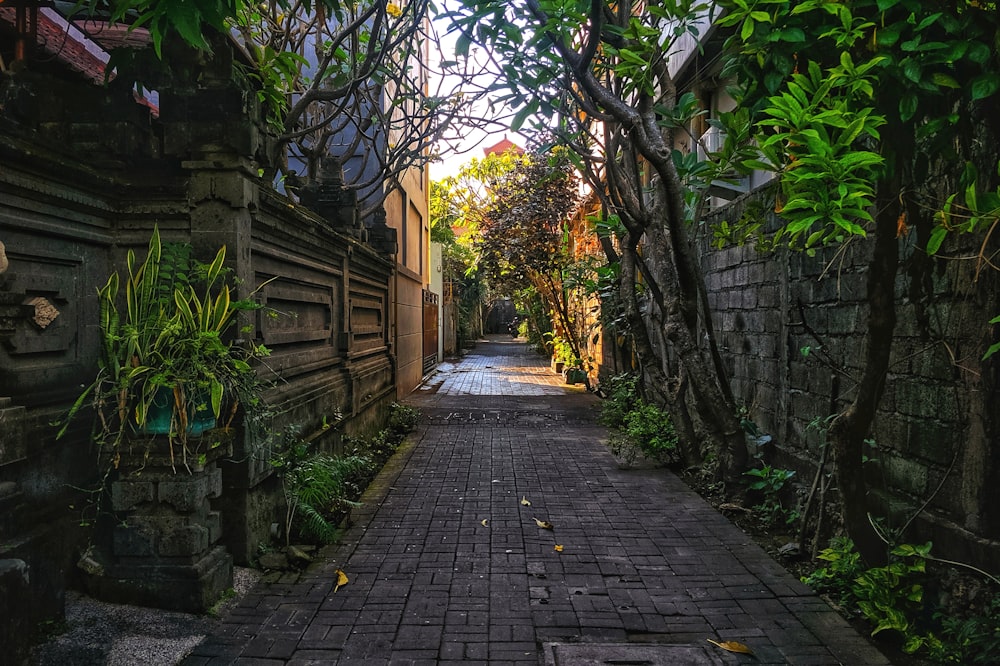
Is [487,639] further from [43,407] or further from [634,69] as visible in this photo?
[634,69]

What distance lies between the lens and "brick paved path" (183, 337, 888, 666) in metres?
3.09

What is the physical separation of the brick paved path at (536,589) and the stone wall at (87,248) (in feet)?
2.78

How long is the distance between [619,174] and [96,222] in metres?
4.85

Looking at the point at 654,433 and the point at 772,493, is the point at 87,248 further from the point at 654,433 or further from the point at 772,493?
the point at 654,433

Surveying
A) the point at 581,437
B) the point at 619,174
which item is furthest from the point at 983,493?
the point at 581,437

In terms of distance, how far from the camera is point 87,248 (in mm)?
3629

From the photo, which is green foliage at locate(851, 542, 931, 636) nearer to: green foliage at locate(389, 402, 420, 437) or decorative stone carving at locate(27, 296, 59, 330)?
decorative stone carving at locate(27, 296, 59, 330)

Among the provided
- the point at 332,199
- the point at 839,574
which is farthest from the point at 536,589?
the point at 332,199

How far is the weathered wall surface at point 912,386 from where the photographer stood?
3.03 meters

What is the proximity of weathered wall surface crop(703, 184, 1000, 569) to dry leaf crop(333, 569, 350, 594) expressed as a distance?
3.29m

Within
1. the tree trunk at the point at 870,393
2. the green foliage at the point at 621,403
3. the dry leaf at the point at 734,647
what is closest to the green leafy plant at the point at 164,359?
the dry leaf at the point at 734,647

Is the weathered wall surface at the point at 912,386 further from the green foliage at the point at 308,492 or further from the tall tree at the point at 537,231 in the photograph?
the tall tree at the point at 537,231

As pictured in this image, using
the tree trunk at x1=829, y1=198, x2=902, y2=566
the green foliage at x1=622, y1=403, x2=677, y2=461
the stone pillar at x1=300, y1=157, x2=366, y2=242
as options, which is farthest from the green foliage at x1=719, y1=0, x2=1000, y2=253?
the stone pillar at x1=300, y1=157, x2=366, y2=242

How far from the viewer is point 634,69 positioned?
15.5 feet
